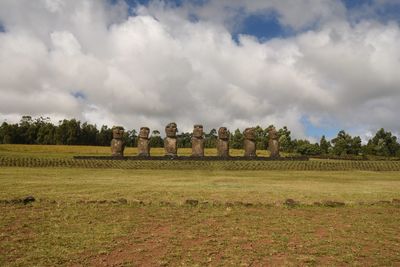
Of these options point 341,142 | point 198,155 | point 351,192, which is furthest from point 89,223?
point 341,142

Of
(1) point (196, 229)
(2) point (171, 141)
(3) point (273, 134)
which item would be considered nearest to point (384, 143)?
(3) point (273, 134)

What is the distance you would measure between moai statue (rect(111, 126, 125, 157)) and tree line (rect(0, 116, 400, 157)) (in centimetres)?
3813

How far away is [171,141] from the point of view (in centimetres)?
4947

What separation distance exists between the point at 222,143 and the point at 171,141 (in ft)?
20.8

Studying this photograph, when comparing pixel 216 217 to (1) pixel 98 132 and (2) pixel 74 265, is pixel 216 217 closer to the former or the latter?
(2) pixel 74 265

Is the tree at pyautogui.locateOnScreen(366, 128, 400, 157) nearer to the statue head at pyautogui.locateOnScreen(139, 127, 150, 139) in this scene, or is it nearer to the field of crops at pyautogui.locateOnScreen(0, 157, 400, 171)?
the field of crops at pyautogui.locateOnScreen(0, 157, 400, 171)

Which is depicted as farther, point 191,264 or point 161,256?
point 161,256

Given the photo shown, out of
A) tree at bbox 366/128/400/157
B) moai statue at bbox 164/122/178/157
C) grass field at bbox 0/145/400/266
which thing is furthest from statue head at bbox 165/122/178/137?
tree at bbox 366/128/400/157

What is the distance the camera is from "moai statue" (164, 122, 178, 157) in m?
49.2

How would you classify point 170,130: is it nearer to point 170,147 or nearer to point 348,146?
point 170,147

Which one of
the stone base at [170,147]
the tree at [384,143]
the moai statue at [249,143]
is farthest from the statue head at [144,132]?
the tree at [384,143]

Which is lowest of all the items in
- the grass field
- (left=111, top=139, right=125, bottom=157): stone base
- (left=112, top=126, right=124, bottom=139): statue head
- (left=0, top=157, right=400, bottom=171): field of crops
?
the grass field

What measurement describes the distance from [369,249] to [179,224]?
5288 millimetres

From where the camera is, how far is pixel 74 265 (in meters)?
8.19
